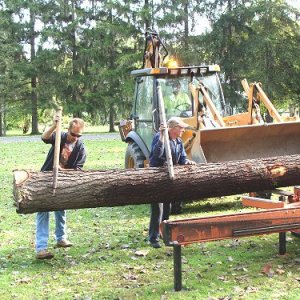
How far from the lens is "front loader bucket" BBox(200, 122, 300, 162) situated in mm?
8984

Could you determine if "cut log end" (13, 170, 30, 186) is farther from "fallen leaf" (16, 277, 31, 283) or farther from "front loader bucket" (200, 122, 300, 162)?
"front loader bucket" (200, 122, 300, 162)

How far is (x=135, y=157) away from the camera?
10.1 metres

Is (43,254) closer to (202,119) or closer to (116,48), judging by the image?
(202,119)

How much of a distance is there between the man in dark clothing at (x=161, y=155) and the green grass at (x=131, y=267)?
0.94ft

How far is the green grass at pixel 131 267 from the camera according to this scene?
17.8 feet

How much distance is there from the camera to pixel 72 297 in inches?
211

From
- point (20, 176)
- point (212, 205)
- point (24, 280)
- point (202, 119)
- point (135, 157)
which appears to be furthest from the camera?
point (135, 157)

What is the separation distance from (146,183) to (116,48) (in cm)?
3175

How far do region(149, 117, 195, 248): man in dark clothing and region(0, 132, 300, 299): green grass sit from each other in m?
0.29

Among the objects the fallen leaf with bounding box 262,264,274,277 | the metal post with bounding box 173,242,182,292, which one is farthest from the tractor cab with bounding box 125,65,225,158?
the metal post with bounding box 173,242,182,292

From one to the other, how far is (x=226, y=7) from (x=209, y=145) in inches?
1065

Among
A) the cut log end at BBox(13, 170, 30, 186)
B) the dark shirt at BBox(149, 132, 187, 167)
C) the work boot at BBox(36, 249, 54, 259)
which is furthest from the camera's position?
the dark shirt at BBox(149, 132, 187, 167)

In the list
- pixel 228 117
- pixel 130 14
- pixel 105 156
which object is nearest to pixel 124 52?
pixel 130 14

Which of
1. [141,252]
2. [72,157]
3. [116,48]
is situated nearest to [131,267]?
[141,252]
